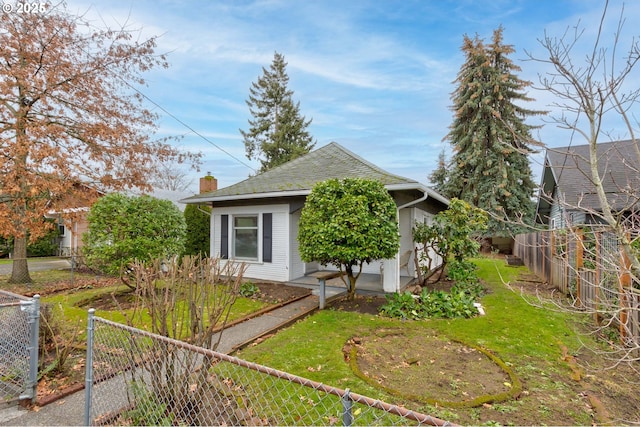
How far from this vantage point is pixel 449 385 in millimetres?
3488

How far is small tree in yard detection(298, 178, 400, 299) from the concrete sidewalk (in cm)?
112

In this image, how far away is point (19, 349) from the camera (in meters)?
3.40

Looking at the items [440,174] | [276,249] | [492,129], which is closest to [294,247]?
[276,249]

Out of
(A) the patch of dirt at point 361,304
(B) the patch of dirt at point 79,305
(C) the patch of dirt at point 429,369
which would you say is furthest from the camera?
(A) the patch of dirt at point 361,304

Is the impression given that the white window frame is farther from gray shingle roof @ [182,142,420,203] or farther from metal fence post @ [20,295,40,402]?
metal fence post @ [20,295,40,402]

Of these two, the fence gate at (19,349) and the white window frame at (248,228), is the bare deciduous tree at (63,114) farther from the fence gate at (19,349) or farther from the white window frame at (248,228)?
the fence gate at (19,349)

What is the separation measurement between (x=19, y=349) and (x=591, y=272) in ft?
27.4

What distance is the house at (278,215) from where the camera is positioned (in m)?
8.70

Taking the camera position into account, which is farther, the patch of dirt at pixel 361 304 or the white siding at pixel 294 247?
the white siding at pixel 294 247

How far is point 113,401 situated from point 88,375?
0.63 meters

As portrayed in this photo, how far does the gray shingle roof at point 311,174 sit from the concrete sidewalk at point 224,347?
9.84 feet

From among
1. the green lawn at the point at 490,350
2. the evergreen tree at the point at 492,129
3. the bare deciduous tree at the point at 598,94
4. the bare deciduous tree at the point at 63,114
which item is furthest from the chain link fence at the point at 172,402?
the evergreen tree at the point at 492,129

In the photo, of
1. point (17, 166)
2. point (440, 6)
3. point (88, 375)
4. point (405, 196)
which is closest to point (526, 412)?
point (88, 375)

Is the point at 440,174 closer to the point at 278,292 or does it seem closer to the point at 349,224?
the point at 278,292
